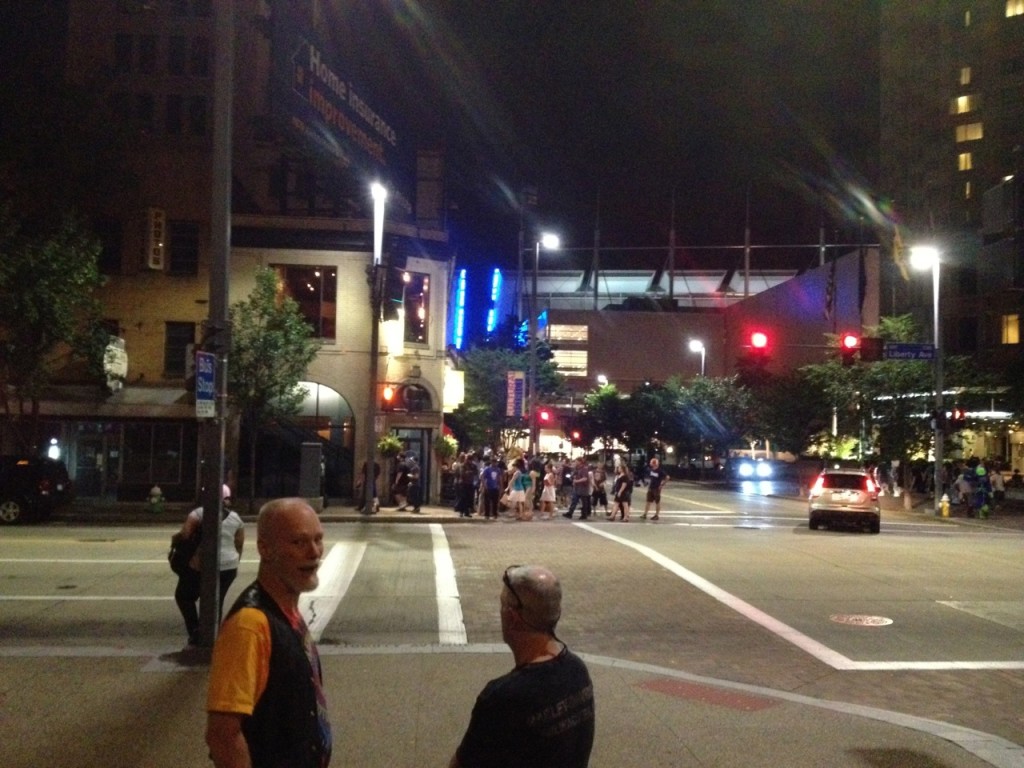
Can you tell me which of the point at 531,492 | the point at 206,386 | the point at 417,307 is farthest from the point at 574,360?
the point at 206,386

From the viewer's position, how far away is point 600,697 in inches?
323

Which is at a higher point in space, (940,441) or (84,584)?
(940,441)

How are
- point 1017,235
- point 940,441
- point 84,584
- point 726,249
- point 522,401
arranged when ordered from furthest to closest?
1. point 726,249
2. point 522,401
3. point 940,441
4. point 84,584
5. point 1017,235

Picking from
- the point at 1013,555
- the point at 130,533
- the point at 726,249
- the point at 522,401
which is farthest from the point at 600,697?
the point at 726,249

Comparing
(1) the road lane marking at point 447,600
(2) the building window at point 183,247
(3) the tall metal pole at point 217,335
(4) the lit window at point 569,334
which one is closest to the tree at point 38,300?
(2) the building window at point 183,247

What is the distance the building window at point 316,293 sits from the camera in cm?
3278

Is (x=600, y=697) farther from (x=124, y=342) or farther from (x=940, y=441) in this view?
(x=940, y=441)

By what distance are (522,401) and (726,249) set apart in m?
78.5

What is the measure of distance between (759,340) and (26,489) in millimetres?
18096

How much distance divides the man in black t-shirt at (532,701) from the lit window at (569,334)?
95.4 metres

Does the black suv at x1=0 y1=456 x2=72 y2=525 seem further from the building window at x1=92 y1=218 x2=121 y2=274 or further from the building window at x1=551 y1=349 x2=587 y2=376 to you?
the building window at x1=551 y1=349 x2=587 y2=376

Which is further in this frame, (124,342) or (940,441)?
(940,441)

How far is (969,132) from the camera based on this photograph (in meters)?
82.6

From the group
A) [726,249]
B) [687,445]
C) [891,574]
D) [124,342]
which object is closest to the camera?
[891,574]
